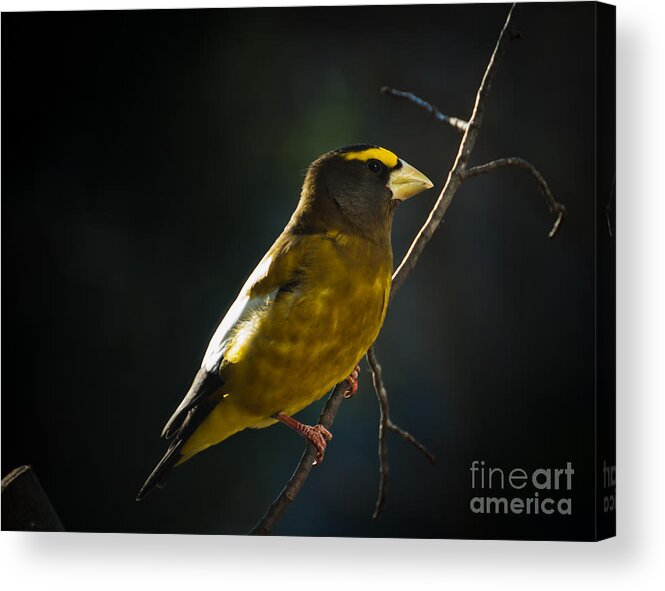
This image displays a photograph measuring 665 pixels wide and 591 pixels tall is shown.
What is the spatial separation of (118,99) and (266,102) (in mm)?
542

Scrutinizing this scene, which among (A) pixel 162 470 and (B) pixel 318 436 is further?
(A) pixel 162 470

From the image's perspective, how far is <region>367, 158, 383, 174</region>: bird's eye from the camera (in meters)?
4.19

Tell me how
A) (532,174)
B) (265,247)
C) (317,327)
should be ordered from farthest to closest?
(265,247) → (532,174) → (317,327)

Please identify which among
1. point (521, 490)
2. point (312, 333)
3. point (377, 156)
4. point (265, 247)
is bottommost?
point (521, 490)

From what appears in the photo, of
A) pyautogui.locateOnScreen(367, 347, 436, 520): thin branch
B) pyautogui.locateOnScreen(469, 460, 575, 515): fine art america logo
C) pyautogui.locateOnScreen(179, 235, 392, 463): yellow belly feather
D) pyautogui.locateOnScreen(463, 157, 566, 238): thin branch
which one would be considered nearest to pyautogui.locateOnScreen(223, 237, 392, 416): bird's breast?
pyautogui.locateOnScreen(179, 235, 392, 463): yellow belly feather

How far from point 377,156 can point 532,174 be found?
0.52 m

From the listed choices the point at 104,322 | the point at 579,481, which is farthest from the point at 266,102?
the point at 579,481

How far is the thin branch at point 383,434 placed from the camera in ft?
13.8

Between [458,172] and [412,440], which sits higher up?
[458,172]

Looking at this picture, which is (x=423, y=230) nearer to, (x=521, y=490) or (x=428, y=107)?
(x=428, y=107)

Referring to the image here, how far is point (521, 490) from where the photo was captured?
13.7 ft

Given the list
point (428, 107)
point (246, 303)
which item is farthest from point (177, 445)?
point (428, 107)

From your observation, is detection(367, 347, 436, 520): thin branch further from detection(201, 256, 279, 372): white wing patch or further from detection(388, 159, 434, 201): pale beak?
detection(388, 159, 434, 201): pale beak

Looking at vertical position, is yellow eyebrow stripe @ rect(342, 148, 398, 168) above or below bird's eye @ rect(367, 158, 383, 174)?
above
